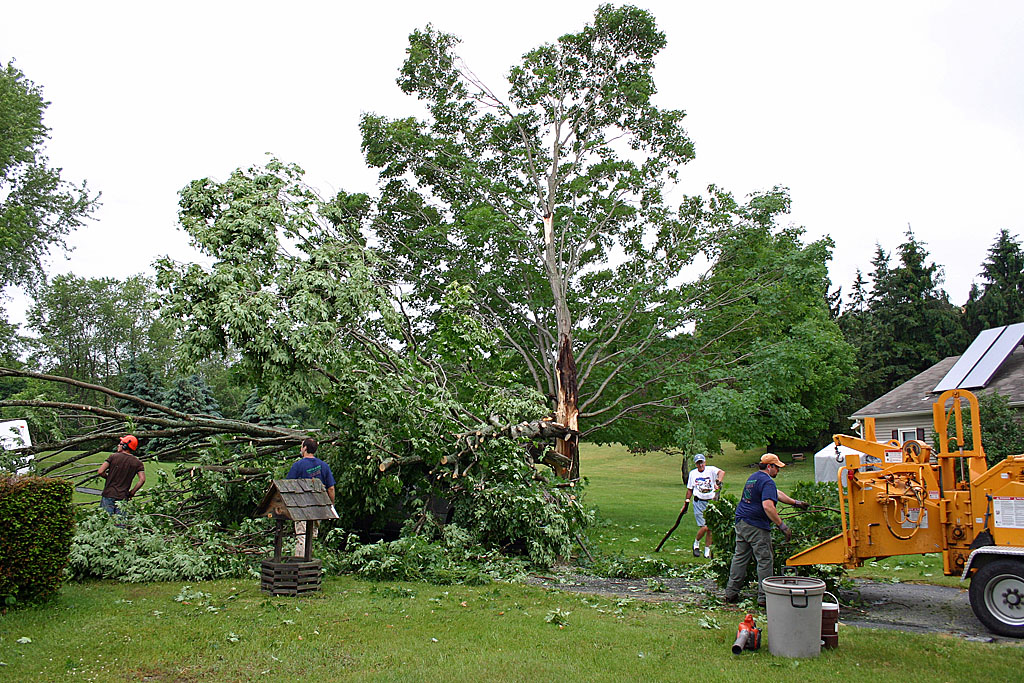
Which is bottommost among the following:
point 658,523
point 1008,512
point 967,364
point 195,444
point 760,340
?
point 658,523

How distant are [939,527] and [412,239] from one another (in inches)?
485

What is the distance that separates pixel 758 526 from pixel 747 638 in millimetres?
1942

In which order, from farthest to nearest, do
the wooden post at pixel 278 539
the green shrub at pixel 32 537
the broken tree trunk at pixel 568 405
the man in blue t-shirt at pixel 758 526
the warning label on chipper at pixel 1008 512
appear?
the broken tree trunk at pixel 568 405
the wooden post at pixel 278 539
the man in blue t-shirt at pixel 758 526
the warning label on chipper at pixel 1008 512
the green shrub at pixel 32 537

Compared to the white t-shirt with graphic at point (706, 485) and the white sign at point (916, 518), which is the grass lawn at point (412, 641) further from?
the white t-shirt with graphic at point (706, 485)

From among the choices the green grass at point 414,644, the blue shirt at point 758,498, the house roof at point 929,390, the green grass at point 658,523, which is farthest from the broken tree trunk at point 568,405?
the house roof at point 929,390

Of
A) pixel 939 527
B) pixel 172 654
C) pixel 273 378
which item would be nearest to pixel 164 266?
A: pixel 273 378

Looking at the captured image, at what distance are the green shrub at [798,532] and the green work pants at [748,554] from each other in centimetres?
23

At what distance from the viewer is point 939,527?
734 cm

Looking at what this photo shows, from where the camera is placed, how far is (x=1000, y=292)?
1791 inches

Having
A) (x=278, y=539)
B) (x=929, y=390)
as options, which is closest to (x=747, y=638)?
(x=278, y=539)

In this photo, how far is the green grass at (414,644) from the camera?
519 cm

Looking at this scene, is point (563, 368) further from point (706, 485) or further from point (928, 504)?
point (928, 504)

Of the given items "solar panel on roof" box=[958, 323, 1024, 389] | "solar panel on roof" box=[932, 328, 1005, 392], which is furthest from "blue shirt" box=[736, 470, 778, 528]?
"solar panel on roof" box=[958, 323, 1024, 389]

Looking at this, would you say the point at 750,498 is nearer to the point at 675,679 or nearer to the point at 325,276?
the point at 675,679
